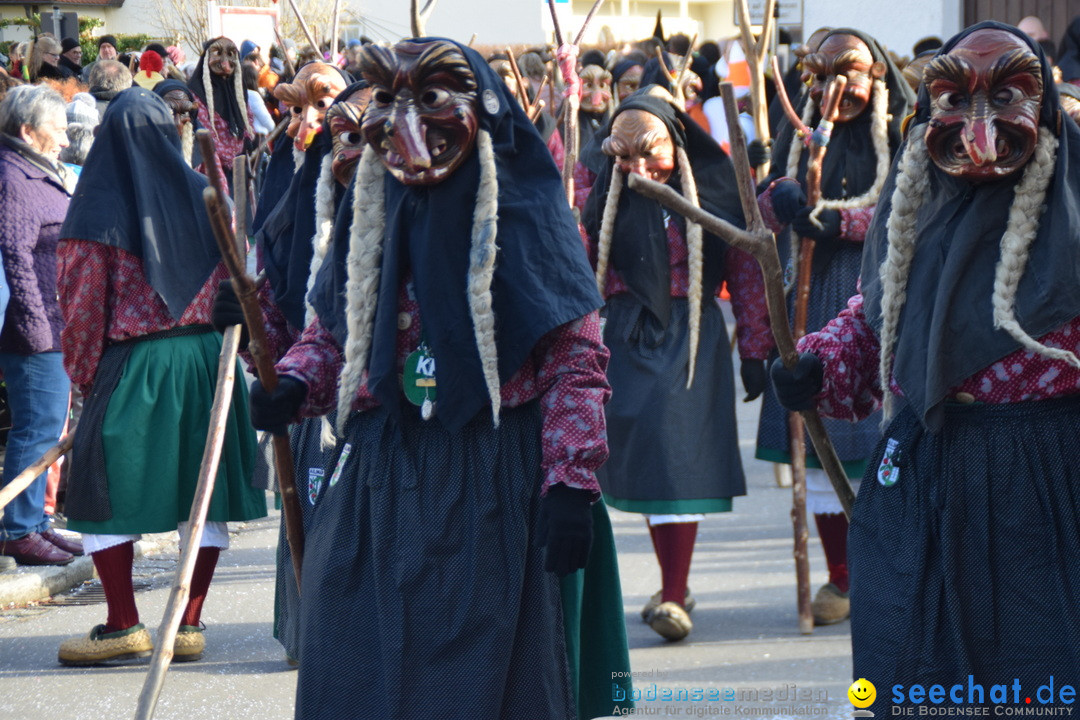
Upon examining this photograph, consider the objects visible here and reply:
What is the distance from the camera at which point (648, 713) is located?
440 cm

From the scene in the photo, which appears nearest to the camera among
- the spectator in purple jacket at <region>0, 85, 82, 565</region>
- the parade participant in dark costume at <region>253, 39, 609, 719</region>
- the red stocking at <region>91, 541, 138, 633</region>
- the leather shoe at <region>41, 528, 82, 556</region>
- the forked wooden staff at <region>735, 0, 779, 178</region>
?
the parade participant in dark costume at <region>253, 39, 609, 719</region>

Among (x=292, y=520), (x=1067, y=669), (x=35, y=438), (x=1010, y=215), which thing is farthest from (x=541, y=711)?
(x=35, y=438)

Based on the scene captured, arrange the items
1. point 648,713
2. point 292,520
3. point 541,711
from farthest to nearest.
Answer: point 648,713
point 292,520
point 541,711

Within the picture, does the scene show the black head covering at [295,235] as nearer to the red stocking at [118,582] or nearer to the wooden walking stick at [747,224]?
the red stocking at [118,582]

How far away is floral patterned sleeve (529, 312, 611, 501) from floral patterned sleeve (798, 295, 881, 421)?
1.59 ft

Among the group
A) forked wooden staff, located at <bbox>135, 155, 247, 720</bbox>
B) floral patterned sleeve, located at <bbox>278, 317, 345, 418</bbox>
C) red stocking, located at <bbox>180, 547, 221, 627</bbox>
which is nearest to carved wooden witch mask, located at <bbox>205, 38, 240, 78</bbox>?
red stocking, located at <bbox>180, 547, 221, 627</bbox>

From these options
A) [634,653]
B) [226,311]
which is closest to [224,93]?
[634,653]

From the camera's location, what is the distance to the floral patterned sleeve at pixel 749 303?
503cm

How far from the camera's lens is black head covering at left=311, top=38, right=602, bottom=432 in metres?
2.88

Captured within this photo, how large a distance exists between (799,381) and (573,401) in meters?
0.49

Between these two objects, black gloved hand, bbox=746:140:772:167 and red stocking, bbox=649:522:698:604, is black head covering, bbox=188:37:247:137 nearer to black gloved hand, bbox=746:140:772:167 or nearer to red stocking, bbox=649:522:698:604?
black gloved hand, bbox=746:140:772:167

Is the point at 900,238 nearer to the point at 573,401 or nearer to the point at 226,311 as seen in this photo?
the point at 573,401

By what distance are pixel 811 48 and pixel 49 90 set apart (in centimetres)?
313

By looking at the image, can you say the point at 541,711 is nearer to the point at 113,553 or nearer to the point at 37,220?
the point at 113,553
